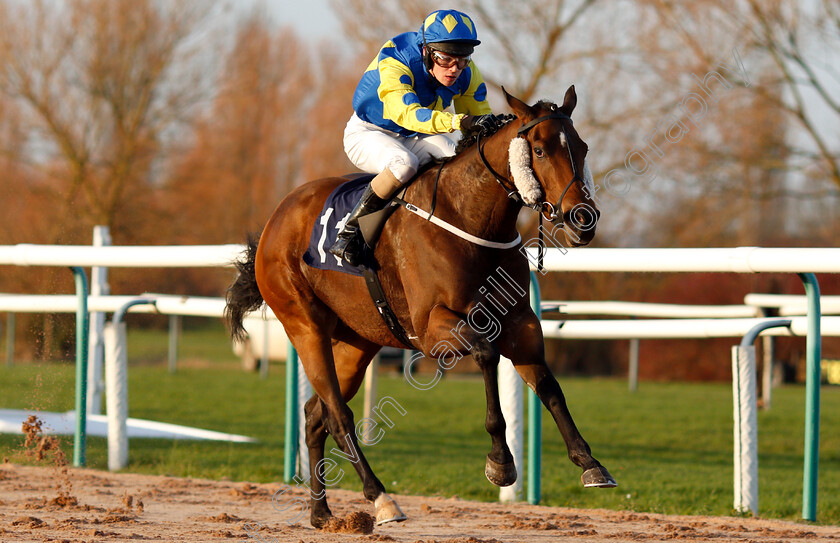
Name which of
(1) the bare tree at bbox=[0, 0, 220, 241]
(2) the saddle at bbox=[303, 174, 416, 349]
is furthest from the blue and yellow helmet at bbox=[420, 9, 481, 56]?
(1) the bare tree at bbox=[0, 0, 220, 241]

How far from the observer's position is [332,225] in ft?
14.7

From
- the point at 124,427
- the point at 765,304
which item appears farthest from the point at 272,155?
the point at 124,427

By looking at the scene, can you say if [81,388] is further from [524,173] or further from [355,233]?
[524,173]

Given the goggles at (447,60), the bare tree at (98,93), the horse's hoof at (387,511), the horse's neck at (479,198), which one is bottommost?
the horse's hoof at (387,511)

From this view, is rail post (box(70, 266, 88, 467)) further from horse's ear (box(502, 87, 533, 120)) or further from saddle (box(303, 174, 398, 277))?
horse's ear (box(502, 87, 533, 120))

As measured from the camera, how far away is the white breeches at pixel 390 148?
424cm

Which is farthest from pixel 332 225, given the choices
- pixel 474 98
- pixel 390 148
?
pixel 474 98

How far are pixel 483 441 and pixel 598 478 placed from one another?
17.9ft

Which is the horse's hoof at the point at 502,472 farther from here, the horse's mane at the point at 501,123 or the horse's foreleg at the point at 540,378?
the horse's mane at the point at 501,123

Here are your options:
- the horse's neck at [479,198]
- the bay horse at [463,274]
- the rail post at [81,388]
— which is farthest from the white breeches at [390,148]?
the rail post at [81,388]

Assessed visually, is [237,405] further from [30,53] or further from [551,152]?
[30,53]

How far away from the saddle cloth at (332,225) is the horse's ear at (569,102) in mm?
1171

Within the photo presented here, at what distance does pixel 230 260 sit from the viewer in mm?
5680

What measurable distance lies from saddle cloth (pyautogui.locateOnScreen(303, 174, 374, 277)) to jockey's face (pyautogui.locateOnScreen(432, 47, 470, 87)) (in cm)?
66
